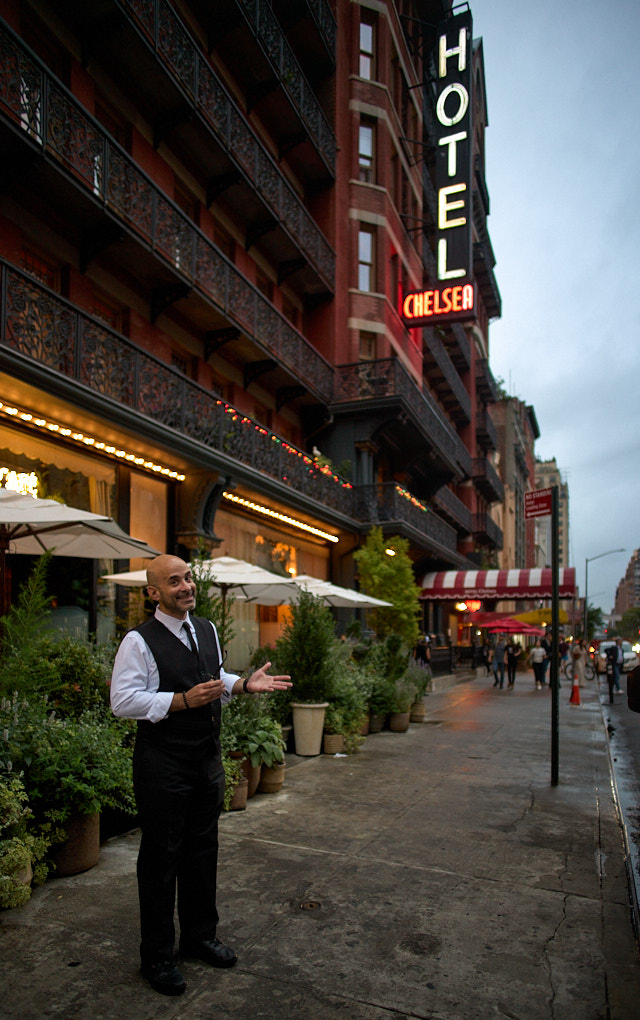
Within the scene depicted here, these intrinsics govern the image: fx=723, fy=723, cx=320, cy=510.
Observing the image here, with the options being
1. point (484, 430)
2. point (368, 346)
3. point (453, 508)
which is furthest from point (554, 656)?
point (484, 430)

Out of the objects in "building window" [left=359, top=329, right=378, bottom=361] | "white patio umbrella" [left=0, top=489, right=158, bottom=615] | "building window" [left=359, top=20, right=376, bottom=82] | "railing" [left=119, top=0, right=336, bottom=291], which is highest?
"building window" [left=359, top=20, right=376, bottom=82]

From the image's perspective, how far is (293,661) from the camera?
10.3 metres

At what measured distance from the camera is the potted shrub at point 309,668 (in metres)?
9.94

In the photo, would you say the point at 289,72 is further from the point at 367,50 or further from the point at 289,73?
the point at 367,50

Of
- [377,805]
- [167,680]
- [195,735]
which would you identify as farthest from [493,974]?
[377,805]

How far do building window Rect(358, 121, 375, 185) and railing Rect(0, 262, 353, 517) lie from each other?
12349 millimetres

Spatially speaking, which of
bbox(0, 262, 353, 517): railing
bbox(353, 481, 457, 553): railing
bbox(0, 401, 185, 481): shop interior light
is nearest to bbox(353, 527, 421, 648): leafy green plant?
bbox(0, 262, 353, 517): railing

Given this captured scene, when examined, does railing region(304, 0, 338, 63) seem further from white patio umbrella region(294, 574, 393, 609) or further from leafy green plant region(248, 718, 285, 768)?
leafy green plant region(248, 718, 285, 768)

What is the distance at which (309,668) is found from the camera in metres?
10.3

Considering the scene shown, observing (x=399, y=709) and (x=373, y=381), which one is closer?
(x=399, y=709)

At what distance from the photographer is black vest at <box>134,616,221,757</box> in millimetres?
3557

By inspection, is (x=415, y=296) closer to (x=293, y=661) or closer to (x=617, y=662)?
(x=617, y=662)

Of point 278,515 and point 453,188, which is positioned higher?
point 453,188

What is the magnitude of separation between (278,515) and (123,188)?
29.4ft
